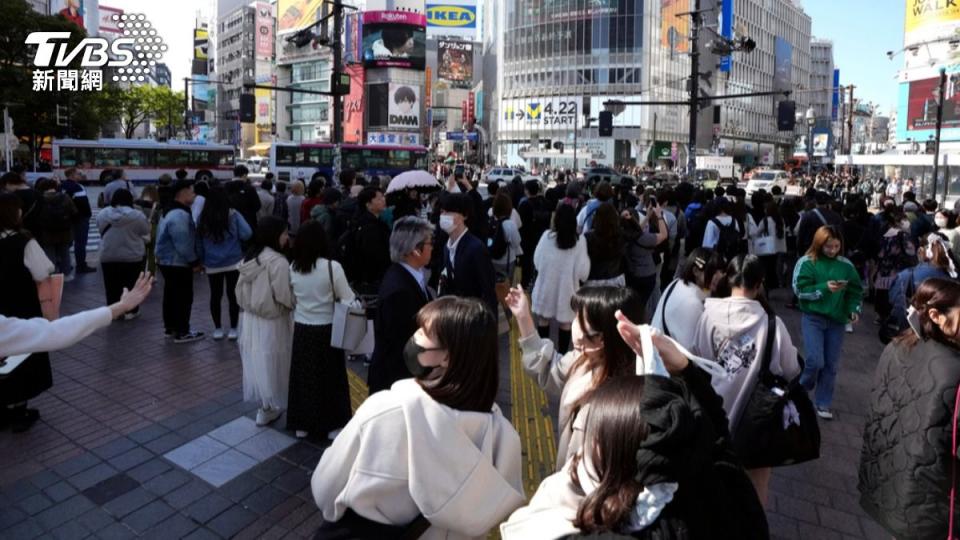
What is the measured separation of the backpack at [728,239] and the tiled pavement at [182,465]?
197 cm

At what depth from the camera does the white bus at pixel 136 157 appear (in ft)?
111

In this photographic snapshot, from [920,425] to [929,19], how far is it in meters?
69.5

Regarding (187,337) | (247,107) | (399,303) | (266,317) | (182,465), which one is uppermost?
(247,107)

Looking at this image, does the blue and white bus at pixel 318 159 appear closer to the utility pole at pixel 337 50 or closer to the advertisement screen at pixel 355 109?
the utility pole at pixel 337 50

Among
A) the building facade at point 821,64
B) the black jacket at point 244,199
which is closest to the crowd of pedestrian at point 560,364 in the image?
the black jacket at point 244,199

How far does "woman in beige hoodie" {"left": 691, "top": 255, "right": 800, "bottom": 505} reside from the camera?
354cm

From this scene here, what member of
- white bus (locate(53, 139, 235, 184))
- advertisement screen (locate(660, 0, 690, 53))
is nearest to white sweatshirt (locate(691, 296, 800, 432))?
white bus (locate(53, 139, 235, 184))

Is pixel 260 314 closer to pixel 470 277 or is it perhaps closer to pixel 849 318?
pixel 470 277

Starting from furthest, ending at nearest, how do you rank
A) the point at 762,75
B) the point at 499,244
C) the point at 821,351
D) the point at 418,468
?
the point at 762,75 → the point at 499,244 → the point at 821,351 → the point at 418,468

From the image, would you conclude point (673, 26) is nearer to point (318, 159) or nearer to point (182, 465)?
point (318, 159)

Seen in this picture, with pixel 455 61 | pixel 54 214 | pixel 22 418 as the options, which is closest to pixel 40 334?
pixel 22 418

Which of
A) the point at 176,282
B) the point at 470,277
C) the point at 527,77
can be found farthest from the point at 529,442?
the point at 527,77

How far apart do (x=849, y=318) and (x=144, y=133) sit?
124452 mm

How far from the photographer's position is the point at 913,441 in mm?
2883
